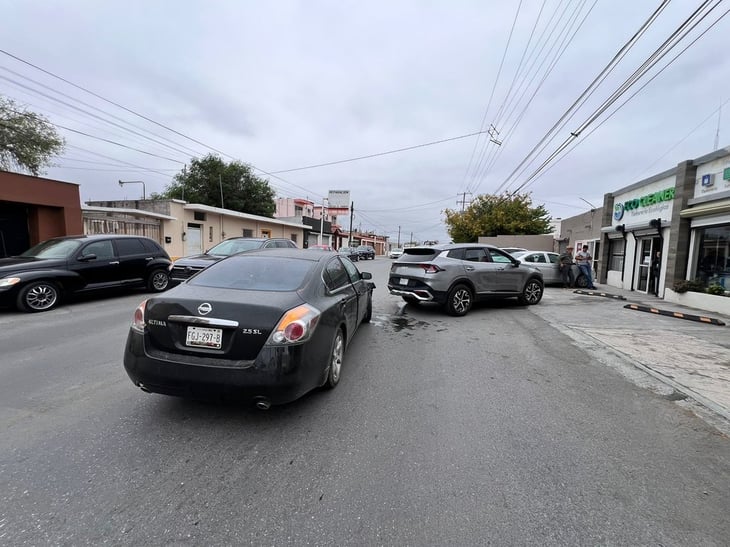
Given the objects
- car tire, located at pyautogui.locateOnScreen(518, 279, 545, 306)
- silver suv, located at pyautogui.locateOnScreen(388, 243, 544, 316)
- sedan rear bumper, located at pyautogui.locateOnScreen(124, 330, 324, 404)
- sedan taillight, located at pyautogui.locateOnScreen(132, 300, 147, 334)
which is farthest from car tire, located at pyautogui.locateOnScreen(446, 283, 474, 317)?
sedan taillight, located at pyautogui.locateOnScreen(132, 300, 147, 334)

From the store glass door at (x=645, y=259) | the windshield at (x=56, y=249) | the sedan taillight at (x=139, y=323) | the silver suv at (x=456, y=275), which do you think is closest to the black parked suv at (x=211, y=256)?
the windshield at (x=56, y=249)

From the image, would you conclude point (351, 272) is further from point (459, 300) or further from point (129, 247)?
point (129, 247)

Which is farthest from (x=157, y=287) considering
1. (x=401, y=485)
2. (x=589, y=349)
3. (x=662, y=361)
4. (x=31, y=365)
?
(x=662, y=361)

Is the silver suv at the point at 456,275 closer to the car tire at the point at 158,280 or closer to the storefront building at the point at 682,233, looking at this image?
the storefront building at the point at 682,233

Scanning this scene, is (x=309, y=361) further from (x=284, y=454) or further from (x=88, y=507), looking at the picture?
(x=88, y=507)

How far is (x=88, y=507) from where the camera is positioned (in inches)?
81.0

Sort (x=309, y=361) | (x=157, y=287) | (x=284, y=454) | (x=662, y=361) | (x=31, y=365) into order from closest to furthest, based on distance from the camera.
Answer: (x=284, y=454)
(x=309, y=361)
(x=31, y=365)
(x=662, y=361)
(x=157, y=287)

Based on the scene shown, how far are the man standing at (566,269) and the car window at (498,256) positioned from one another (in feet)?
22.5

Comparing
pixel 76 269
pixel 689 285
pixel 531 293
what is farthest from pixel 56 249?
pixel 689 285

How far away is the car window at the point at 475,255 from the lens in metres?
8.09

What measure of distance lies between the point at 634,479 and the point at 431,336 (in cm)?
372

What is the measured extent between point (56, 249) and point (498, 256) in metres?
10.2

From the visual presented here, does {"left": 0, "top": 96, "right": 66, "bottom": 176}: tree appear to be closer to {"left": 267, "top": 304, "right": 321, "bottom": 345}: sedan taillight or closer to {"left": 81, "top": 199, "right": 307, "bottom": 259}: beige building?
{"left": 81, "top": 199, "right": 307, "bottom": 259}: beige building

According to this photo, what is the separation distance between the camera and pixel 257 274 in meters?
3.71
